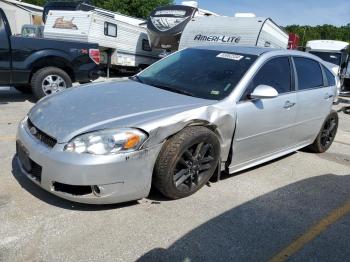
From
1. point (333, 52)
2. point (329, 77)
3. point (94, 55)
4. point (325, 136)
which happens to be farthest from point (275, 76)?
point (333, 52)

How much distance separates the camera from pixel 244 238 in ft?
10.7

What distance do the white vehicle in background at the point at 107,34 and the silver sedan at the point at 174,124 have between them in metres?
9.52

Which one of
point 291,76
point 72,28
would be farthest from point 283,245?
point 72,28

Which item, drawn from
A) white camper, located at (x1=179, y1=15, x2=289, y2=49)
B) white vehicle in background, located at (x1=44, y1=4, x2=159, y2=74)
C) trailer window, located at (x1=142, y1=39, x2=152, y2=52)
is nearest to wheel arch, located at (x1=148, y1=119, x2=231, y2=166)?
white camper, located at (x1=179, y1=15, x2=289, y2=49)

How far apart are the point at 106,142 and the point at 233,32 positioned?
908 centimetres

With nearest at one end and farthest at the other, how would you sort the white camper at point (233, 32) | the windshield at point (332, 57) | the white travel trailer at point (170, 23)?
the white camper at point (233, 32), the white travel trailer at point (170, 23), the windshield at point (332, 57)

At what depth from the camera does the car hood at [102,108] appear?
3.28 metres

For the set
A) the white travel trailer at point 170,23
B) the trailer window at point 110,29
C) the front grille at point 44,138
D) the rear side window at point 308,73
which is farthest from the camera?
the trailer window at point 110,29

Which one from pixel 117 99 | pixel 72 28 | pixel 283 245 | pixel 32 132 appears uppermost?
pixel 72 28

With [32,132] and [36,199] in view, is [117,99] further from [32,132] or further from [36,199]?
[36,199]

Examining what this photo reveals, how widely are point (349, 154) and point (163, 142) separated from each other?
3.92 meters

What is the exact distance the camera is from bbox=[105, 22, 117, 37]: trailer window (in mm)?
14211

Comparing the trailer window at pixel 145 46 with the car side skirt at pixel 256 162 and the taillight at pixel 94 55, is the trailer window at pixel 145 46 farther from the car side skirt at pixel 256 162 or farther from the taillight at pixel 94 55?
the car side skirt at pixel 256 162

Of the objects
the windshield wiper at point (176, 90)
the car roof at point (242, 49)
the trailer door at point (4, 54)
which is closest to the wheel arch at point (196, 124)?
the windshield wiper at point (176, 90)
